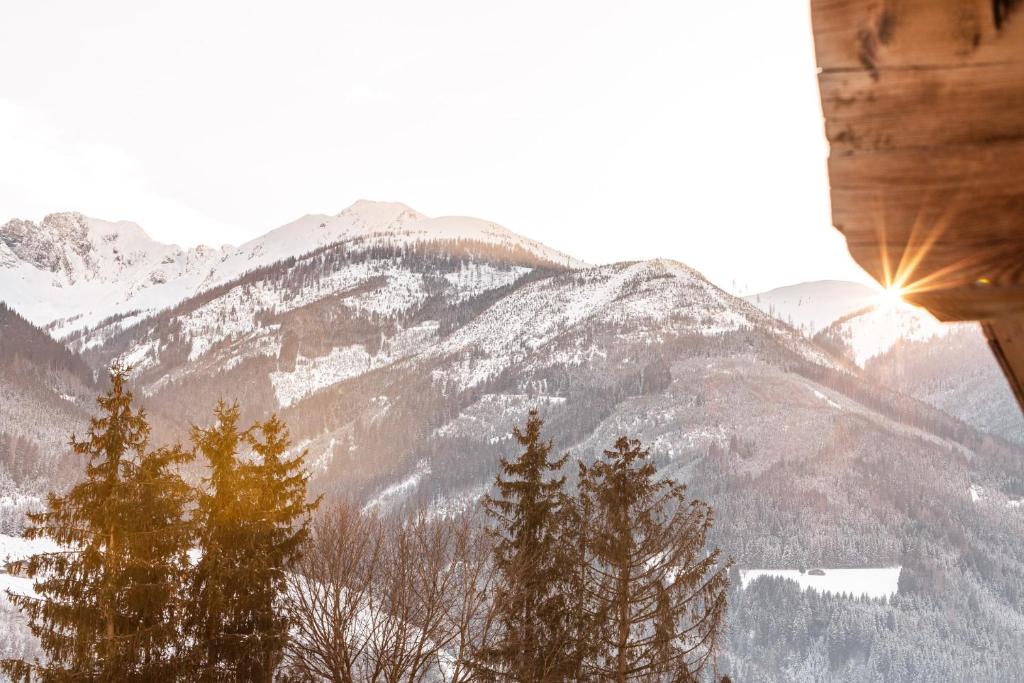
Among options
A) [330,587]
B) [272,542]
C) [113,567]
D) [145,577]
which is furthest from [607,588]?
[113,567]

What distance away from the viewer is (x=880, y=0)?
118 cm

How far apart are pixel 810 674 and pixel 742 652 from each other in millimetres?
10864

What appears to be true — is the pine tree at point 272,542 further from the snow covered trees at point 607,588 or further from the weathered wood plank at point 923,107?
the weathered wood plank at point 923,107

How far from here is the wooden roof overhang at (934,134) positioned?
1.18 metres

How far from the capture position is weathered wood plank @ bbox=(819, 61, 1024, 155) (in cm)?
119

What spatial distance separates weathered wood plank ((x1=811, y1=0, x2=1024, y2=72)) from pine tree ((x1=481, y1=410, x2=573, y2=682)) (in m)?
14.3

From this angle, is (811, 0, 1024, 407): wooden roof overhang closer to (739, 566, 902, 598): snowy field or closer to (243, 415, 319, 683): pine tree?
(243, 415, 319, 683): pine tree

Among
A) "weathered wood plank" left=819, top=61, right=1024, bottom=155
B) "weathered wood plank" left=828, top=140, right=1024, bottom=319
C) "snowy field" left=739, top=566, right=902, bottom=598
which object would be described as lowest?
"snowy field" left=739, top=566, right=902, bottom=598

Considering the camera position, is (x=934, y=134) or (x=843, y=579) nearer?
(x=934, y=134)

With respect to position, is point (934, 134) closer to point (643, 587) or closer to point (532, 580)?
point (643, 587)

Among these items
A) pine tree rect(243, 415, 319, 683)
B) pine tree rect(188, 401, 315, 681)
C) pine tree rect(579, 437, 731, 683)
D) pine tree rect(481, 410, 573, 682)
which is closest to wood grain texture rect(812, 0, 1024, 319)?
pine tree rect(481, 410, 573, 682)

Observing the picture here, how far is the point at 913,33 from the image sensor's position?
46.8 inches

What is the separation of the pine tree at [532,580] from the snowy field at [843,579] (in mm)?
161835

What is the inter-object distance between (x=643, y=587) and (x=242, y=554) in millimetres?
7667
